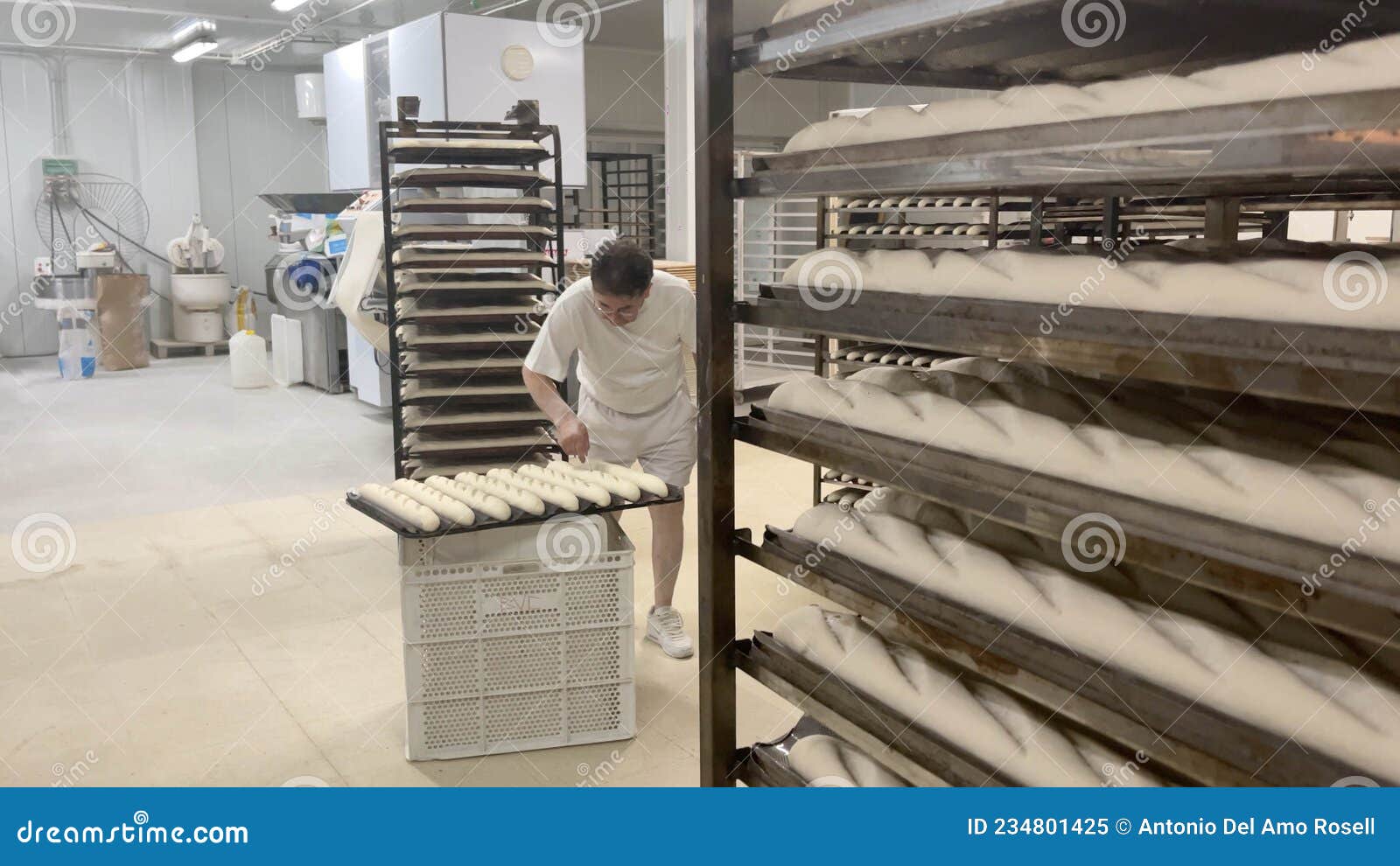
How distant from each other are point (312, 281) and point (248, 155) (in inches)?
186

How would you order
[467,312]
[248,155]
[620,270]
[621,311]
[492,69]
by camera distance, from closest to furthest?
[620,270] < [621,311] < [467,312] < [492,69] < [248,155]

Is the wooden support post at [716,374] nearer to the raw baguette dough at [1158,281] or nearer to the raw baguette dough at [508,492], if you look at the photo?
the raw baguette dough at [1158,281]

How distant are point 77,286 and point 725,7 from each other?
32.9 ft

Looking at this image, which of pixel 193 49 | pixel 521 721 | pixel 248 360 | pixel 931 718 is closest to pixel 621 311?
pixel 521 721

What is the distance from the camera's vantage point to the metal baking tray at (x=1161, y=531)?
3.43ft

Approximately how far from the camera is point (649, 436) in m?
3.57

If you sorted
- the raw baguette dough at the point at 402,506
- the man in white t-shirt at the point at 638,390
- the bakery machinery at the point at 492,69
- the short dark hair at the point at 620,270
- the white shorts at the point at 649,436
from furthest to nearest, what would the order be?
the bakery machinery at the point at 492,69
the white shorts at the point at 649,436
the man in white t-shirt at the point at 638,390
the short dark hair at the point at 620,270
the raw baguette dough at the point at 402,506

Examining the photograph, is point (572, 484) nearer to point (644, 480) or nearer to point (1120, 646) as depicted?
point (644, 480)

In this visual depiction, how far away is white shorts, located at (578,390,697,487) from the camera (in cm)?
357

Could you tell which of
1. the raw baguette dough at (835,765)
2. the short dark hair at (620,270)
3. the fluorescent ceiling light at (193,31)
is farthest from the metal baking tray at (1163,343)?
the fluorescent ceiling light at (193,31)

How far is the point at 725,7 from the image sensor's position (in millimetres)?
1759

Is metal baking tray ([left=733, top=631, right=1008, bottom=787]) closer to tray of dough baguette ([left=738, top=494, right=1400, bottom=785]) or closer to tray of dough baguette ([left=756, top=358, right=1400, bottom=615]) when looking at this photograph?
tray of dough baguette ([left=738, top=494, right=1400, bottom=785])

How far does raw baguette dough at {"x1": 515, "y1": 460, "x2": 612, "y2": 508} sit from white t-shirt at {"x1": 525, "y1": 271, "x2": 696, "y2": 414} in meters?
0.52

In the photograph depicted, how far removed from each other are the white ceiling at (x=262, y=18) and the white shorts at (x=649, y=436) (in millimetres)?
6382
